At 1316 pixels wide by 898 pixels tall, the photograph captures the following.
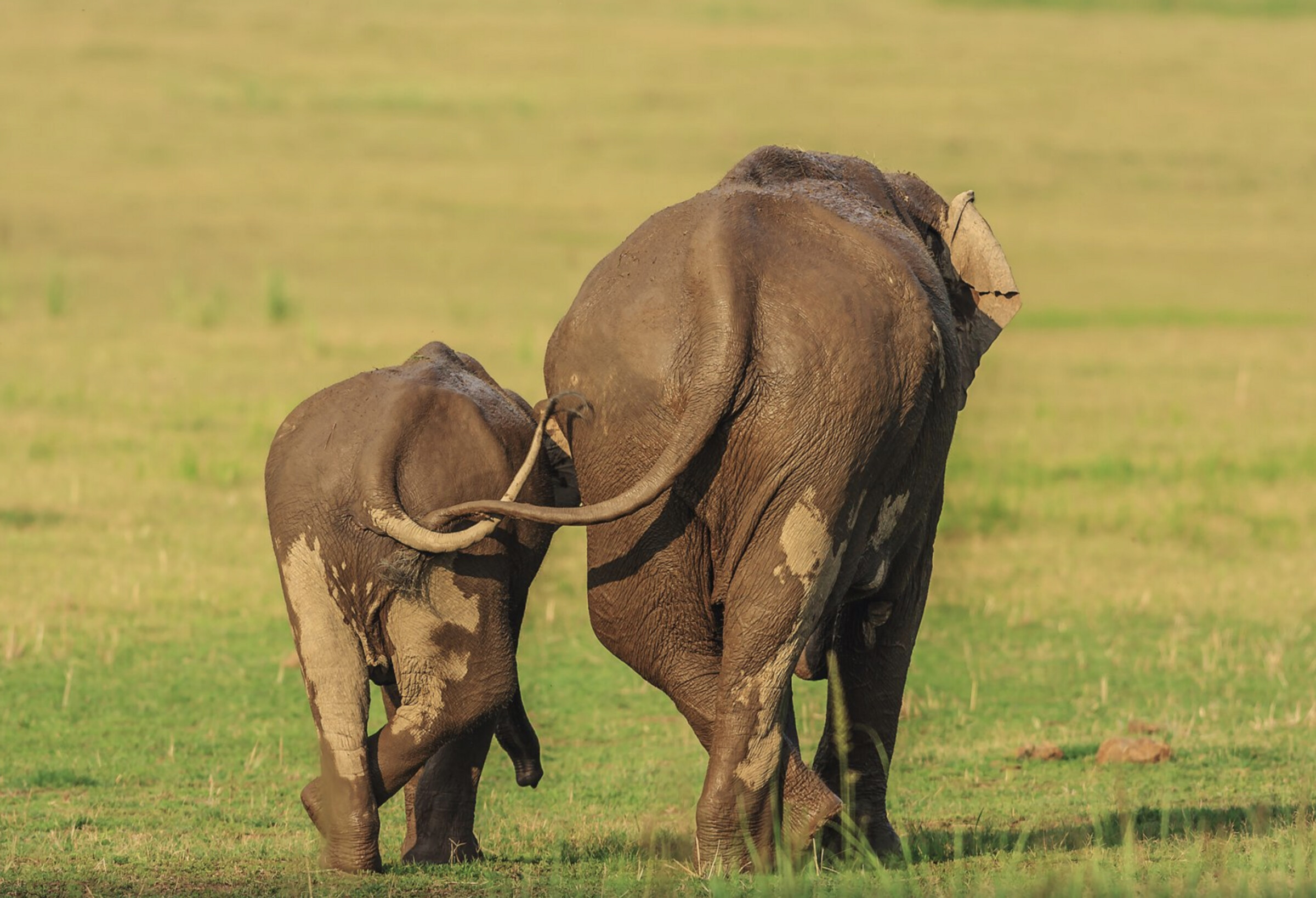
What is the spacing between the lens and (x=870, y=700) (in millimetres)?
6586

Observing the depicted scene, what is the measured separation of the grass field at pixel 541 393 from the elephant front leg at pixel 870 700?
200mm

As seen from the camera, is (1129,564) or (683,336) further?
(1129,564)

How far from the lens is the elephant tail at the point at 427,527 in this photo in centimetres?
568

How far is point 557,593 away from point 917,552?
6.25 metres

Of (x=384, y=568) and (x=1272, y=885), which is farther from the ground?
(x=384, y=568)

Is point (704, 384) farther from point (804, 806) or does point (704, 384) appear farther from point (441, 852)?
point (441, 852)

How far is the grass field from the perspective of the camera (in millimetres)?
7395

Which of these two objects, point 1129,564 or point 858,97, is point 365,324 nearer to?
point 1129,564

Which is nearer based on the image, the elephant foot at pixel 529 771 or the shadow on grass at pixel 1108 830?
the shadow on grass at pixel 1108 830

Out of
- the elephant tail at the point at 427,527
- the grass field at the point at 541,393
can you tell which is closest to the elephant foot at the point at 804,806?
the grass field at the point at 541,393

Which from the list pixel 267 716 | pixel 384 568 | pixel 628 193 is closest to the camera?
pixel 384 568

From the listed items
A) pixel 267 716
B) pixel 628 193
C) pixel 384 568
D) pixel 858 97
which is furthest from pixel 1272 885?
pixel 858 97

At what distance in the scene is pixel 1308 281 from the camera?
2905 cm

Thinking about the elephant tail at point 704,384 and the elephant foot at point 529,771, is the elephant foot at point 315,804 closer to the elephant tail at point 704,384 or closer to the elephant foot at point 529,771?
the elephant foot at point 529,771
